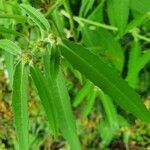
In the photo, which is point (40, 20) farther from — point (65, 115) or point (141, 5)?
point (141, 5)

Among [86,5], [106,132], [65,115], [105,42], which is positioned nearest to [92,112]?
[106,132]

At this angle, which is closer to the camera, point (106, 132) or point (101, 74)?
point (101, 74)

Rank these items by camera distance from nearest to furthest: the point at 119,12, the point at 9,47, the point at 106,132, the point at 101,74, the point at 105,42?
the point at 101,74
the point at 9,47
the point at 119,12
the point at 105,42
the point at 106,132

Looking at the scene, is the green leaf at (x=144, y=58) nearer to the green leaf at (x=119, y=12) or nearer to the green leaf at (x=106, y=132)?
the green leaf at (x=119, y=12)

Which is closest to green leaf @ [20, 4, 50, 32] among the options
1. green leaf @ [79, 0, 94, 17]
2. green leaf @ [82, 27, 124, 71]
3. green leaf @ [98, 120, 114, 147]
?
green leaf @ [79, 0, 94, 17]

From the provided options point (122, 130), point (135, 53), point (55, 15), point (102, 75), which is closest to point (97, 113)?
point (122, 130)

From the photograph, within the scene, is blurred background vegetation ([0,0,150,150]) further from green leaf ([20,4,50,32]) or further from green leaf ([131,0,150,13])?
green leaf ([20,4,50,32])

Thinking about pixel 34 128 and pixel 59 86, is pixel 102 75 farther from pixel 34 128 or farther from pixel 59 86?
pixel 34 128
